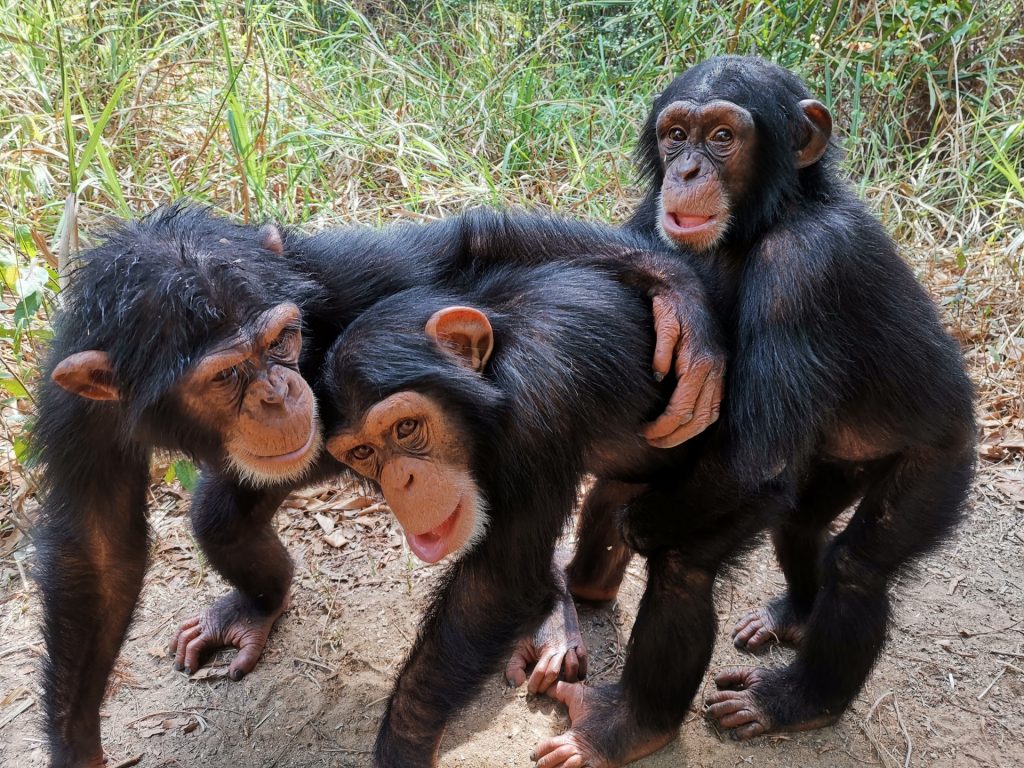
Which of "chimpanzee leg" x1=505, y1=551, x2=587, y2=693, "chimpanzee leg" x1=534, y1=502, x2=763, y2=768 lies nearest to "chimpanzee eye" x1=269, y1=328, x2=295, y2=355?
"chimpanzee leg" x1=534, y1=502, x2=763, y2=768

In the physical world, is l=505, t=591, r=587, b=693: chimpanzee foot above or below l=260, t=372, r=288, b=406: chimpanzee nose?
below

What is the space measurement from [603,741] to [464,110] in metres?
5.20

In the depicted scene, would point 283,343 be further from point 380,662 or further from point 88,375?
point 380,662

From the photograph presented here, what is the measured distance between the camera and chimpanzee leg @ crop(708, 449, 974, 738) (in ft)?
12.1

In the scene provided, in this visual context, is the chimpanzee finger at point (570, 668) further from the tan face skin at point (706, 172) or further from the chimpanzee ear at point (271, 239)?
the chimpanzee ear at point (271, 239)

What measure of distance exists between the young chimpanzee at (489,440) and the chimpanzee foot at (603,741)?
0.17 metres

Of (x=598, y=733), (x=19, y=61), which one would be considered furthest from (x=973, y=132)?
(x=19, y=61)

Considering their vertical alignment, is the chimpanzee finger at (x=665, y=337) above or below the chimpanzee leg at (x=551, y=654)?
above

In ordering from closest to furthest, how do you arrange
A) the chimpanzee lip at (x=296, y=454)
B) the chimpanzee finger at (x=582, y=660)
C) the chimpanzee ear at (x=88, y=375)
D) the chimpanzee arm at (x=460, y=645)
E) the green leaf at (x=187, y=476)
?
the chimpanzee ear at (x=88, y=375), the chimpanzee lip at (x=296, y=454), the chimpanzee arm at (x=460, y=645), the chimpanzee finger at (x=582, y=660), the green leaf at (x=187, y=476)

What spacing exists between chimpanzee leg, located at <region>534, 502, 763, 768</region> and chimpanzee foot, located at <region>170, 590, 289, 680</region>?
1.34 m

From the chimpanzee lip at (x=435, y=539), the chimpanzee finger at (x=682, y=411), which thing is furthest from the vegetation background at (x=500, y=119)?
the chimpanzee lip at (x=435, y=539)

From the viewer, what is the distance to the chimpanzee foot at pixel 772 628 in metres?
4.43

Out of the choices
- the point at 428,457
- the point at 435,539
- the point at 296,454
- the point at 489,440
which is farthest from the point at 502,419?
the point at 296,454

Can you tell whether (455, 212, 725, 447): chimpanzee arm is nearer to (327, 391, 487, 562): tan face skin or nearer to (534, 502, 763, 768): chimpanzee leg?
(534, 502, 763, 768): chimpanzee leg
